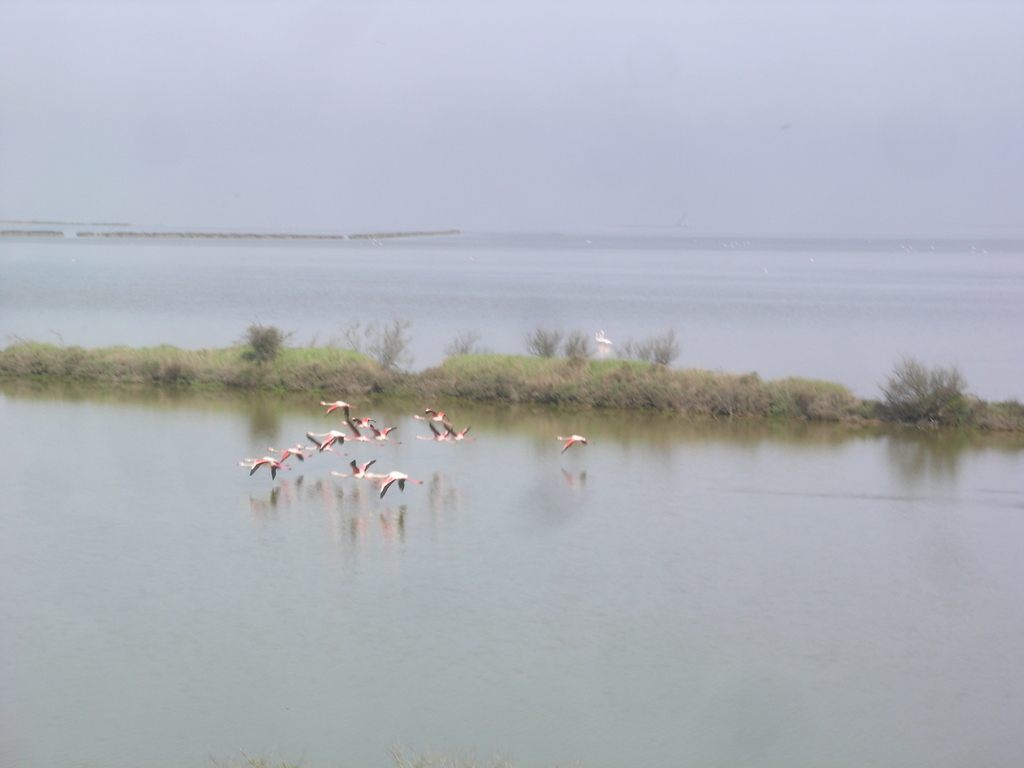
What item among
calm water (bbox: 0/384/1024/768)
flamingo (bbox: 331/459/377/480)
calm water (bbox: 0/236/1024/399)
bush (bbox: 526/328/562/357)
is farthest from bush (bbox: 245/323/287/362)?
flamingo (bbox: 331/459/377/480)

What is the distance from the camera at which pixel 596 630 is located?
42.1 feet

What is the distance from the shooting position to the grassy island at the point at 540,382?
2398cm

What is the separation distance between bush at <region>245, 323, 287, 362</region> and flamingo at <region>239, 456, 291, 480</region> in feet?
24.2

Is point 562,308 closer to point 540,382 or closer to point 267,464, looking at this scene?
point 540,382

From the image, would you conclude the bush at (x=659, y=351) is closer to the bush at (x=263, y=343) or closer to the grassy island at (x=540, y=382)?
the grassy island at (x=540, y=382)

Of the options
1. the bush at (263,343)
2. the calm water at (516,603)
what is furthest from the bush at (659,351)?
the bush at (263,343)

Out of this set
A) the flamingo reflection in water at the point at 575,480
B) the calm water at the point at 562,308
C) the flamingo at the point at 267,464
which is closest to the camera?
the flamingo at the point at 267,464

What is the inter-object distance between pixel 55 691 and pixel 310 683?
2.34m

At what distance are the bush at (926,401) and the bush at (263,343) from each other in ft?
45.0

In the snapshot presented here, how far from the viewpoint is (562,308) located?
209 feet

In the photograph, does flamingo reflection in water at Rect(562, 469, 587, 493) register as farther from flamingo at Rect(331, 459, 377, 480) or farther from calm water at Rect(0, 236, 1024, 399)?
calm water at Rect(0, 236, 1024, 399)

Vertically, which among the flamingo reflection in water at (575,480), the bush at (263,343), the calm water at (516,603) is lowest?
the calm water at (516,603)

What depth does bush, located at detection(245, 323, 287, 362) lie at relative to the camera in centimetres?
2673

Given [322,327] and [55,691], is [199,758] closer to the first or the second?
[55,691]
